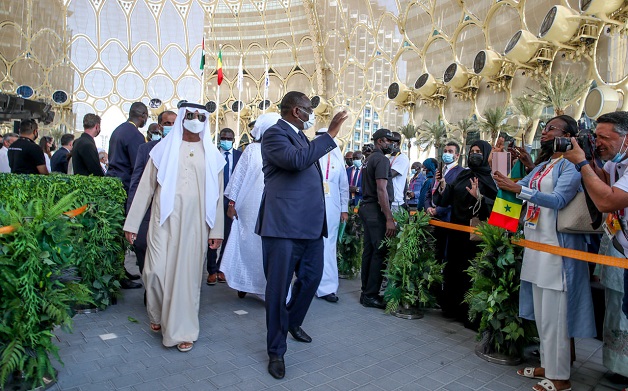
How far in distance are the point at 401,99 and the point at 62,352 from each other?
16673 millimetres

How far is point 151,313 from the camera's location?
356cm

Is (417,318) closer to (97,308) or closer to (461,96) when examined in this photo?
(97,308)

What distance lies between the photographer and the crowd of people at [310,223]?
2861 mm

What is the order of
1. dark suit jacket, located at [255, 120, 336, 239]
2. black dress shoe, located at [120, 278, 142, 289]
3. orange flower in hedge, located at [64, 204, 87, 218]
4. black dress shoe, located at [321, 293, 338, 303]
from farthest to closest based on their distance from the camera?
black dress shoe, located at [120, 278, 142, 289] < black dress shoe, located at [321, 293, 338, 303] < orange flower in hedge, located at [64, 204, 87, 218] < dark suit jacket, located at [255, 120, 336, 239]

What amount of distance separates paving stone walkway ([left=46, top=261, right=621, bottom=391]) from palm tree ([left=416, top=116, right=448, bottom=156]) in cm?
1196

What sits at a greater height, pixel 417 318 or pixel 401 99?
pixel 401 99

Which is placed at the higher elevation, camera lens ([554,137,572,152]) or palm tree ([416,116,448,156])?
palm tree ([416,116,448,156])

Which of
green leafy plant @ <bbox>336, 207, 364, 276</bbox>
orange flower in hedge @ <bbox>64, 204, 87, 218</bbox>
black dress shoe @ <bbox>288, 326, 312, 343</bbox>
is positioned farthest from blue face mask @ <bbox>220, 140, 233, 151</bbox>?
black dress shoe @ <bbox>288, 326, 312, 343</bbox>

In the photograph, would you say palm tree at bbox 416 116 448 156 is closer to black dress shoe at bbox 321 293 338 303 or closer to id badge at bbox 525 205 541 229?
black dress shoe at bbox 321 293 338 303

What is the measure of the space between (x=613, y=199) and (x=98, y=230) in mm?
4251

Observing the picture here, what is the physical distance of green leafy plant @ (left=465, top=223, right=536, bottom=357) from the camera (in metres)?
3.36

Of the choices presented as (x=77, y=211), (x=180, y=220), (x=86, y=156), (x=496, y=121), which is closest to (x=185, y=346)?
(x=180, y=220)

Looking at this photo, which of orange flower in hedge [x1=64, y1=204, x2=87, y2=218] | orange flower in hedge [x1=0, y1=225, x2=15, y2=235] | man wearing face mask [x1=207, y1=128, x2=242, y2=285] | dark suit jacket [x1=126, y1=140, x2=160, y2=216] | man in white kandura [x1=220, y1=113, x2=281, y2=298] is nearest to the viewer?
orange flower in hedge [x1=0, y1=225, x2=15, y2=235]

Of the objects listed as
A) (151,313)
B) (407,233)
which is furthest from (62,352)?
(407,233)
